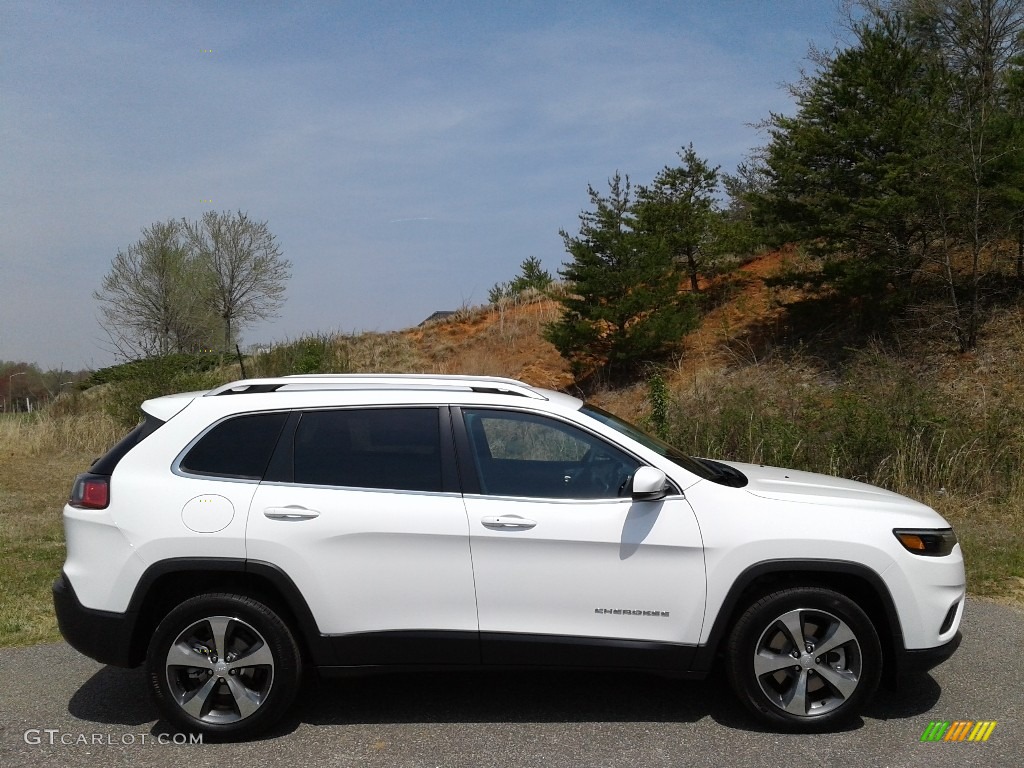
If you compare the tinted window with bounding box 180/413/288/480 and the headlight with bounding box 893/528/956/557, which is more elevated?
the tinted window with bounding box 180/413/288/480

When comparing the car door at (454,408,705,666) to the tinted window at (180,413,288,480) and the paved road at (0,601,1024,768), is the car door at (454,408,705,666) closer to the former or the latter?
the paved road at (0,601,1024,768)

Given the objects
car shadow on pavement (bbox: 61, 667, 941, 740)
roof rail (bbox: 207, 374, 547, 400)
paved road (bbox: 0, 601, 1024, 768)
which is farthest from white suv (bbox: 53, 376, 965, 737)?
Answer: roof rail (bbox: 207, 374, 547, 400)

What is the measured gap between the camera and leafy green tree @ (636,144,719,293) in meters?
23.1

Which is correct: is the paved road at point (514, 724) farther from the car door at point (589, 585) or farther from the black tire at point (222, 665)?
the car door at point (589, 585)

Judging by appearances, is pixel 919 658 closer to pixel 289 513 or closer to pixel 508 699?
pixel 508 699

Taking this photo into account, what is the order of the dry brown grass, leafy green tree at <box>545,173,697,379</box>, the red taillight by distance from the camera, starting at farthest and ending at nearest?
1. leafy green tree at <box>545,173,697,379</box>
2. the dry brown grass
3. the red taillight

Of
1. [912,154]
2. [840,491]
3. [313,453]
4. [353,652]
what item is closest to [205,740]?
[353,652]

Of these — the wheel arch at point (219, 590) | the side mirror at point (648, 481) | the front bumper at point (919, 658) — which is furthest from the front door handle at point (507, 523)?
the front bumper at point (919, 658)

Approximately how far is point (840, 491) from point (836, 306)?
1644cm

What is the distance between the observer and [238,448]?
447 cm

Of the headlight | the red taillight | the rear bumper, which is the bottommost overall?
the rear bumper

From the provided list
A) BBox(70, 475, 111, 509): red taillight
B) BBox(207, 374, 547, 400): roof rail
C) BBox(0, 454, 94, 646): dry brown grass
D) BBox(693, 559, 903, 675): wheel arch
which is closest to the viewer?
BBox(693, 559, 903, 675): wheel arch

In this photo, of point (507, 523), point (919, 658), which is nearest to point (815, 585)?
point (919, 658)

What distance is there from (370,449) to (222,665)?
124 centimetres
